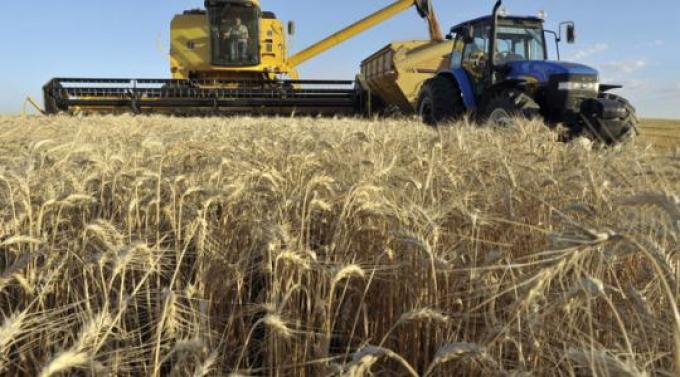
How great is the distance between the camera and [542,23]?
7965mm

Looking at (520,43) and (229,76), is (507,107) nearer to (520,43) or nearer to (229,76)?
(520,43)

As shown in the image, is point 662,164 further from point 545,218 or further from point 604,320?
point 604,320

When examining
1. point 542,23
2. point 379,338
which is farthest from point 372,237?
point 542,23

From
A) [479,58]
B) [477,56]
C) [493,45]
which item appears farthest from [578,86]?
[477,56]

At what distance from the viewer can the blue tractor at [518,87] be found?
18.5ft

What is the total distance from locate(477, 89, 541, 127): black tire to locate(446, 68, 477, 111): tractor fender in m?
0.50

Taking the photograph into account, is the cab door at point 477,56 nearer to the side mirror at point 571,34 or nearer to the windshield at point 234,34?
the side mirror at point 571,34

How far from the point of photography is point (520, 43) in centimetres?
775

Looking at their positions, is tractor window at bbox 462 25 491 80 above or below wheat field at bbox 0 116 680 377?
above

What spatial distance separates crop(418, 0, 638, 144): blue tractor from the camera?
5.64 m

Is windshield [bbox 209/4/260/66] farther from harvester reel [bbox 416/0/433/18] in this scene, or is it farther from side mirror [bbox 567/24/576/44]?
side mirror [bbox 567/24/576/44]

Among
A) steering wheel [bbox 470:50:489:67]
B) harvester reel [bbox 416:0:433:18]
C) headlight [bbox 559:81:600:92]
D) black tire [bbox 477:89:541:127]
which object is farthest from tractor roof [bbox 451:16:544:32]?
harvester reel [bbox 416:0:433:18]

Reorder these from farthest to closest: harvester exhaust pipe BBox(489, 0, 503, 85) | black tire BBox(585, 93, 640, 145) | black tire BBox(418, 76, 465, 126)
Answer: black tire BBox(418, 76, 465, 126), harvester exhaust pipe BBox(489, 0, 503, 85), black tire BBox(585, 93, 640, 145)

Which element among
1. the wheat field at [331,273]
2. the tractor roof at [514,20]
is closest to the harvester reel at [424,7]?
the tractor roof at [514,20]
